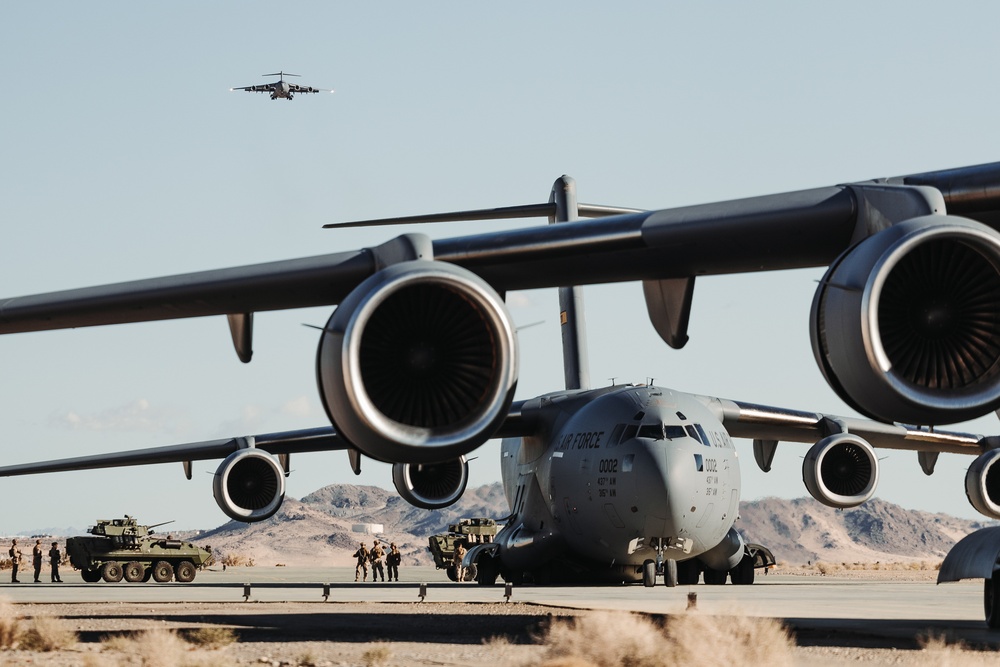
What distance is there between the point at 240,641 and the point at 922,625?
726 cm

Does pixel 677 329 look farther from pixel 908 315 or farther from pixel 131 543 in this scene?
pixel 131 543

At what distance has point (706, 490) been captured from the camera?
23.2 metres

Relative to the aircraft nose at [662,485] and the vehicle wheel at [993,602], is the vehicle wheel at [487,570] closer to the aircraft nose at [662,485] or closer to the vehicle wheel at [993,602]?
the aircraft nose at [662,485]

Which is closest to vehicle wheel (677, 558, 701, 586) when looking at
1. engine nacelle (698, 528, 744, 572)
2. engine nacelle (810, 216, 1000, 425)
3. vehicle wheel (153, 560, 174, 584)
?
engine nacelle (698, 528, 744, 572)

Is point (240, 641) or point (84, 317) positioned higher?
point (84, 317)

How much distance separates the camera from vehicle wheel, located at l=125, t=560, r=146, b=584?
41.2 meters

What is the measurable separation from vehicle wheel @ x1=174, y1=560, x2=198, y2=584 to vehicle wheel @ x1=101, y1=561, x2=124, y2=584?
1775 millimetres

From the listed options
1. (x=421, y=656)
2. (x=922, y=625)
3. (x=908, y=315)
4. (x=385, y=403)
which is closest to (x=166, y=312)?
(x=385, y=403)

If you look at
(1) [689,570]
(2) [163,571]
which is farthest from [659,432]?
(2) [163,571]

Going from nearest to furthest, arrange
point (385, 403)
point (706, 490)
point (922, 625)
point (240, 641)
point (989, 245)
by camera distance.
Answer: point (989, 245) < point (385, 403) < point (240, 641) < point (922, 625) < point (706, 490)

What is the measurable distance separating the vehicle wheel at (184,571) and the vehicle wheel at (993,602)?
31.9 m

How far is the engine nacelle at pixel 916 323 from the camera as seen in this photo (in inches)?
335

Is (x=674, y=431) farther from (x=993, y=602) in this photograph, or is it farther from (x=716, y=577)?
(x=993, y=602)

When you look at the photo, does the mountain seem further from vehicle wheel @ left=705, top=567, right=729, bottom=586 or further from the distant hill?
vehicle wheel @ left=705, top=567, right=729, bottom=586
